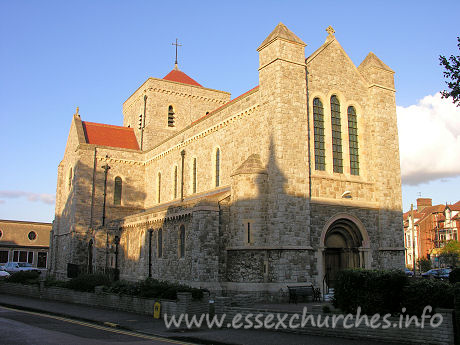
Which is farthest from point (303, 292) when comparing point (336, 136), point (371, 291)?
point (336, 136)

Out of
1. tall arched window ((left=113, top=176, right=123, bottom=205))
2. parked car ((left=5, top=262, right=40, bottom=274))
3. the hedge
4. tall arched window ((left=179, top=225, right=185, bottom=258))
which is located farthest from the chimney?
the hedge

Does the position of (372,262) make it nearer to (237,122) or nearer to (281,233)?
(281,233)

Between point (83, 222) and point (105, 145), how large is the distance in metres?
7.67

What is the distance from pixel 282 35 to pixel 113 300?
1564 centimetres

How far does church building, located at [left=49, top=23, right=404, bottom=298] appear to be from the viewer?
2216cm

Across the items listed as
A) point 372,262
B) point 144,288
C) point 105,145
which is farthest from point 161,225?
point 105,145

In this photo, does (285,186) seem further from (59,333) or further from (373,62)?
(59,333)

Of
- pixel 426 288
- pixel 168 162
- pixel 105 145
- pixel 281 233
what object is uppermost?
Answer: pixel 105 145

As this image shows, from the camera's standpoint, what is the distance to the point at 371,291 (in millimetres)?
12648

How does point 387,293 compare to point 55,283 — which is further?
point 55,283

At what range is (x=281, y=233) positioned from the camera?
21578 mm

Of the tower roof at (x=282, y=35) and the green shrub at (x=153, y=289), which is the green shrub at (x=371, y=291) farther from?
the tower roof at (x=282, y=35)

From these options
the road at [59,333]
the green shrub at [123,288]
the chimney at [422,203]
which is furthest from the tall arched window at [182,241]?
the chimney at [422,203]

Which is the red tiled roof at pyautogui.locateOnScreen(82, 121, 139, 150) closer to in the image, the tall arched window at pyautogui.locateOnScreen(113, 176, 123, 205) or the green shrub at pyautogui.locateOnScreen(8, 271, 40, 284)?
the tall arched window at pyautogui.locateOnScreen(113, 176, 123, 205)
